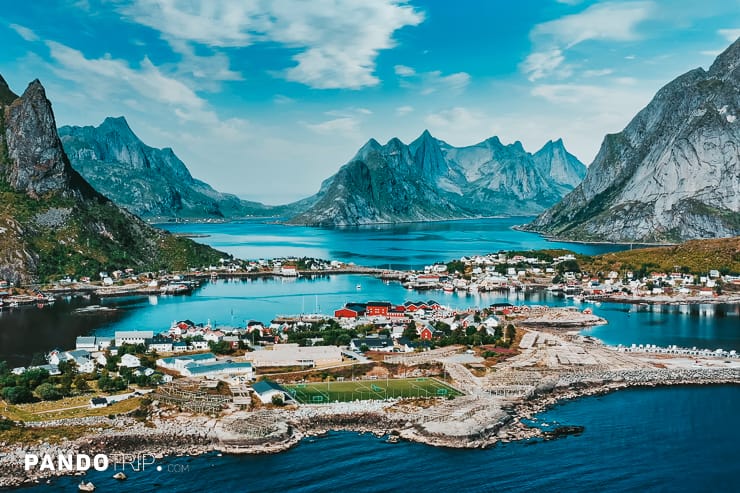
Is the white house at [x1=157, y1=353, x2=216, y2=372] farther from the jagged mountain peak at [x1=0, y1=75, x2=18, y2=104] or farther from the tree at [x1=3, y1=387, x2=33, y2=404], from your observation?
the jagged mountain peak at [x1=0, y1=75, x2=18, y2=104]

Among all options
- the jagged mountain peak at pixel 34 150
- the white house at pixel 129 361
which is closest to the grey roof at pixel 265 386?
the white house at pixel 129 361

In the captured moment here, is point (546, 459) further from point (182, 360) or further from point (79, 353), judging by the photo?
point (79, 353)

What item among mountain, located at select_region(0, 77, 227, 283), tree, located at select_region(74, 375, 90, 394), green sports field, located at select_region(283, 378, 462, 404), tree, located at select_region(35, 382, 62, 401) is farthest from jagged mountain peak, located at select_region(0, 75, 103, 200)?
green sports field, located at select_region(283, 378, 462, 404)

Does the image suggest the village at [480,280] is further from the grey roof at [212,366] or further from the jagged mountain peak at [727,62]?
the jagged mountain peak at [727,62]

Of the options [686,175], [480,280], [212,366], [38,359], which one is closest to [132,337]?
[38,359]

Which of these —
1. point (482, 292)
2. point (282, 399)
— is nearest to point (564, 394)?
point (282, 399)

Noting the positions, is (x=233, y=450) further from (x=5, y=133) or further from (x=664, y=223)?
(x=664, y=223)

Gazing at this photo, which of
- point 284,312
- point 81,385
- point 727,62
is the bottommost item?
point 81,385
